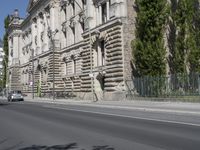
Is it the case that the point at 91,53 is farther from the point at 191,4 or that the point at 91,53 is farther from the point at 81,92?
the point at 191,4

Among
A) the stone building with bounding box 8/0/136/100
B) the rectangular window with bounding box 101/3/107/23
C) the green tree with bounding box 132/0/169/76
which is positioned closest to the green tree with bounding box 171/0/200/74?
the green tree with bounding box 132/0/169/76

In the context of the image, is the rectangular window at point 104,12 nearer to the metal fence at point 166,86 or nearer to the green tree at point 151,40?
the green tree at point 151,40

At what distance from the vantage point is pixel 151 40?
127ft

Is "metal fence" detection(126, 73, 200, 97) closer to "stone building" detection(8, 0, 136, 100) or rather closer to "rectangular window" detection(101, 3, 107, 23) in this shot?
"stone building" detection(8, 0, 136, 100)

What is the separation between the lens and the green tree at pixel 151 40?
1505 inches

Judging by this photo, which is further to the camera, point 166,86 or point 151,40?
point 151,40

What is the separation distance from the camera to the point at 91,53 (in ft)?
146

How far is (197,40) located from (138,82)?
7.72 metres

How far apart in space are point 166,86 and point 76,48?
2192cm

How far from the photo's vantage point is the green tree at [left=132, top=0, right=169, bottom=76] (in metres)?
38.2

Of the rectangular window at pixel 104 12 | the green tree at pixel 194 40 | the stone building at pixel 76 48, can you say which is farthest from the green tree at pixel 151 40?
the rectangular window at pixel 104 12

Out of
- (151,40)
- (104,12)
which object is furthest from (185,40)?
(104,12)

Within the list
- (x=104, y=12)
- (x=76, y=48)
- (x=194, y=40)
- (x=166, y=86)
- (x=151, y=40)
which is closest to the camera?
(x=166, y=86)

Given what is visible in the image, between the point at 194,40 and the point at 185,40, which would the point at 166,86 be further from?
the point at 194,40
